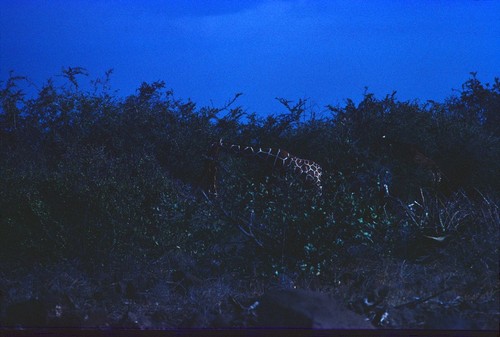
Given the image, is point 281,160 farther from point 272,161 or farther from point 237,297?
point 237,297

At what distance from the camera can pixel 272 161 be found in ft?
34.7

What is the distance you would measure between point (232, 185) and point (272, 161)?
270 centimetres

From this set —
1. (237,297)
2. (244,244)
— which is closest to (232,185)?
(244,244)

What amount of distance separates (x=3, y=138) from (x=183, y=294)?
323 inches

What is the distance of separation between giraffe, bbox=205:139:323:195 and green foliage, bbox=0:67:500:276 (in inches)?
6.9

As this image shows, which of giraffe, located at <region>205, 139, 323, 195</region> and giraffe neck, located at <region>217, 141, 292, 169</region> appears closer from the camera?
giraffe, located at <region>205, 139, 323, 195</region>

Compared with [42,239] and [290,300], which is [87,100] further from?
[290,300]

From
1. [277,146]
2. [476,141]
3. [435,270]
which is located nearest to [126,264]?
[435,270]

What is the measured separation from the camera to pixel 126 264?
683 cm

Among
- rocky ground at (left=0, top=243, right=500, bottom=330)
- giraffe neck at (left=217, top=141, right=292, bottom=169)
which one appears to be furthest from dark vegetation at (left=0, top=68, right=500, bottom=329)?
giraffe neck at (left=217, top=141, right=292, bottom=169)

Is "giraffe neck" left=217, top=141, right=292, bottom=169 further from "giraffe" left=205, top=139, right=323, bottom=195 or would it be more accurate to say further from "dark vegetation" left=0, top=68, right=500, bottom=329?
"dark vegetation" left=0, top=68, right=500, bottom=329

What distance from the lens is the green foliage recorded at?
699 cm

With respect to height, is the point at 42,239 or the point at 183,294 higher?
the point at 42,239

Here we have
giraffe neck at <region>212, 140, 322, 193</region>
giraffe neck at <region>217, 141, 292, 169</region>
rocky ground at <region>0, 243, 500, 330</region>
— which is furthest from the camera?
giraffe neck at <region>217, 141, 292, 169</region>
